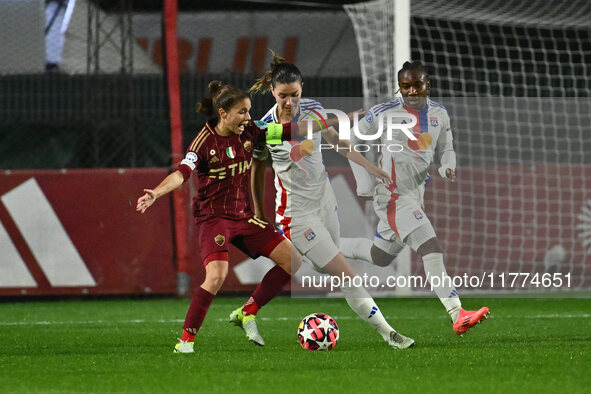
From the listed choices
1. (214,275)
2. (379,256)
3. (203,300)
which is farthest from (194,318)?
(379,256)

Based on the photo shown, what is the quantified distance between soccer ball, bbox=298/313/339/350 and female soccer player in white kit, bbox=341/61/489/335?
0.94m

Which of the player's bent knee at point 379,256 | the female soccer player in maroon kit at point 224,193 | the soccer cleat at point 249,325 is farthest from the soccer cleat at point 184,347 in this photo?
the player's bent knee at point 379,256

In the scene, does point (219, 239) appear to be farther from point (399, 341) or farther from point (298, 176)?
point (399, 341)

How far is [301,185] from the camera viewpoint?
722 cm

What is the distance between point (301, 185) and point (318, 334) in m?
1.15

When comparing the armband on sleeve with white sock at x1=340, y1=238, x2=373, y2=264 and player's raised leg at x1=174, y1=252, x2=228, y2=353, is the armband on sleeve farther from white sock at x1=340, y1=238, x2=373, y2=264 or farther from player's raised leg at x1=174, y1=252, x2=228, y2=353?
white sock at x1=340, y1=238, x2=373, y2=264

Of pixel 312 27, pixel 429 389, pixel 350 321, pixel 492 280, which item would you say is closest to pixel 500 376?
pixel 429 389

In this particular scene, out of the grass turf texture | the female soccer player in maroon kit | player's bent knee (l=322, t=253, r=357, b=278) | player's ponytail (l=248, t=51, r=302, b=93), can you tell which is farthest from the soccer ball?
player's ponytail (l=248, t=51, r=302, b=93)

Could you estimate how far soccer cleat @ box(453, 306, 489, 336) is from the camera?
6.74 metres

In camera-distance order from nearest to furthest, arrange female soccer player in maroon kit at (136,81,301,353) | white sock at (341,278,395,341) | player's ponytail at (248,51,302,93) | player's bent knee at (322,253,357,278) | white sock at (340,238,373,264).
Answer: female soccer player in maroon kit at (136,81,301,353) < white sock at (341,278,395,341) < player's bent knee at (322,253,357,278) < player's ponytail at (248,51,302,93) < white sock at (340,238,373,264)

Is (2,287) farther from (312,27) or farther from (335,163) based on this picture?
(312,27)

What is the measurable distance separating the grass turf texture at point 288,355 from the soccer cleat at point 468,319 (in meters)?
0.12

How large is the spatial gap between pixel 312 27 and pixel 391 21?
7497 millimetres

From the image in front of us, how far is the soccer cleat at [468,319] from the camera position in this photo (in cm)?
674
